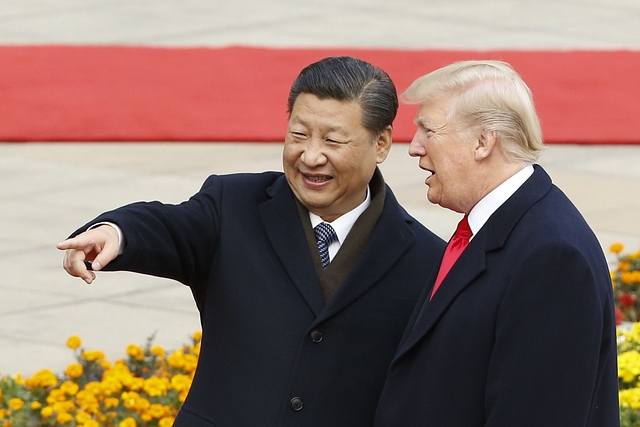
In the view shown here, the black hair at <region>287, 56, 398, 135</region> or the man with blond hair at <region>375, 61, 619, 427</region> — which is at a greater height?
the black hair at <region>287, 56, 398, 135</region>

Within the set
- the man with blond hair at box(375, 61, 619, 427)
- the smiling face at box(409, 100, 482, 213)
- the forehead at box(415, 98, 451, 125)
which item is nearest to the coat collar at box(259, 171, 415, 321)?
the man with blond hair at box(375, 61, 619, 427)

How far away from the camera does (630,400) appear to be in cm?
439

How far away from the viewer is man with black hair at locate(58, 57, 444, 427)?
9.91 ft

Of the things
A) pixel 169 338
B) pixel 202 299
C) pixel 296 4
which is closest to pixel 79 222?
pixel 169 338

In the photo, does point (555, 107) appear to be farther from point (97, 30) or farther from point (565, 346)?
point (565, 346)

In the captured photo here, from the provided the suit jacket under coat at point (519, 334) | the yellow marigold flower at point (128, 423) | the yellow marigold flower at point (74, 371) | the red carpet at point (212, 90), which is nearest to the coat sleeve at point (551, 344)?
the suit jacket under coat at point (519, 334)

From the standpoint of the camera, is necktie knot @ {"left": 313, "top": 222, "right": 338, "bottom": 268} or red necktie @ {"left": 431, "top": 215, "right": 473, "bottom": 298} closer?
red necktie @ {"left": 431, "top": 215, "right": 473, "bottom": 298}

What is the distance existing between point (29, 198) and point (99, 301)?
5.88ft

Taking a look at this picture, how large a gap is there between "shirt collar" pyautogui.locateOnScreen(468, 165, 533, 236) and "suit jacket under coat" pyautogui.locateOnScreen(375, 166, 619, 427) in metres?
0.02

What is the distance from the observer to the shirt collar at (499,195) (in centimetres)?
272

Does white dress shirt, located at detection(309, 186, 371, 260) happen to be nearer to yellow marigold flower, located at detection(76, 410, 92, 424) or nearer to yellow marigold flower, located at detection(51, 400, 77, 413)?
yellow marigold flower, located at detection(76, 410, 92, 424)

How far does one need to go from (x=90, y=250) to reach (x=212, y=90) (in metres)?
7.51

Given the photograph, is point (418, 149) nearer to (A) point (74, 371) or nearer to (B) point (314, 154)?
(B) point (314, 154)

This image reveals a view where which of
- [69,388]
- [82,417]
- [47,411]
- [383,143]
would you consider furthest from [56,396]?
[383,143]
